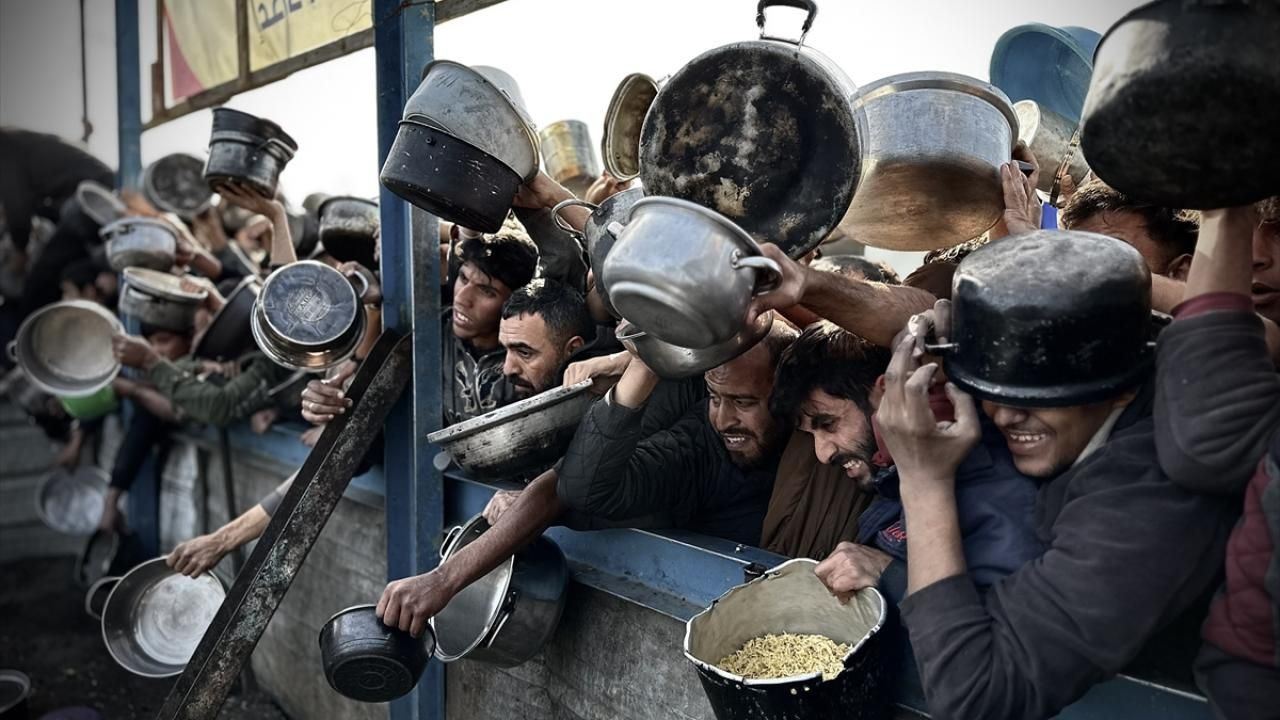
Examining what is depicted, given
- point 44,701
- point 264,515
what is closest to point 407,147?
point 264,515

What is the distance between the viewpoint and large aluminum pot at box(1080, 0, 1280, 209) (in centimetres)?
145

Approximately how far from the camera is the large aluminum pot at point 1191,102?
1445 mm

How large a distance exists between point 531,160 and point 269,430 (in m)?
3.29

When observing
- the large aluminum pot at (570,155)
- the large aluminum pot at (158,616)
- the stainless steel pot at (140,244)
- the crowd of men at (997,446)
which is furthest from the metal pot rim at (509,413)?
the stainless steel pot at (140,244)

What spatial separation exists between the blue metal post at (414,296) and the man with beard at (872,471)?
1.67 m

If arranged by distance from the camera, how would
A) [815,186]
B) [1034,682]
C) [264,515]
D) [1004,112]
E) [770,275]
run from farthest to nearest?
[264,515]
[1004,112]
[815,186]
[770,275]
[1034,682]

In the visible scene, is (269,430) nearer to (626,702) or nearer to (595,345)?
(595,345)

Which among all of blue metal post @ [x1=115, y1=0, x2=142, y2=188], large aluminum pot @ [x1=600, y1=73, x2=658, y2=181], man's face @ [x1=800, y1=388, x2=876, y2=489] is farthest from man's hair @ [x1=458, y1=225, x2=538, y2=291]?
blue metal post @ [x1=115, y1=0, x2=142, y2=188]

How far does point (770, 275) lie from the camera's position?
6.16 ft

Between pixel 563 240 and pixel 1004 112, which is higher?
pixel 1004 112

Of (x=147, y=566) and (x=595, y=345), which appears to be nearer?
(x=595, y=345)

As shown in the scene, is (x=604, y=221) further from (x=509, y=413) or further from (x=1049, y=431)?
(x=1049, y=431)

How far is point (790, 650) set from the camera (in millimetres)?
2164

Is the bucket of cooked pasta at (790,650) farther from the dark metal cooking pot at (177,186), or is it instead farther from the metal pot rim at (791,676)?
the dark metal cooking pot at (177,186)
